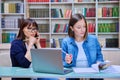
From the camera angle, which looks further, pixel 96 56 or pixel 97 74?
pixel 96 56

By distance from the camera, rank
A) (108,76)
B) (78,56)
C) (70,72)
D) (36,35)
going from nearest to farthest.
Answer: (108,76), (70,72), (78,56), (36,35)

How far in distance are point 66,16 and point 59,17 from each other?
0.17 meters

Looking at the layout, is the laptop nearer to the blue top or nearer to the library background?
the blue top

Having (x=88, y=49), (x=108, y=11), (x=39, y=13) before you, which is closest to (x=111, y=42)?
(x=108, y=11)

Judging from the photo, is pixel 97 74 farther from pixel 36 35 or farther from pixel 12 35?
pixel 12 35

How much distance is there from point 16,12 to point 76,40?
3525 millimetres

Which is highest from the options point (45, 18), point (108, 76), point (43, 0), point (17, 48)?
point (43, 0)

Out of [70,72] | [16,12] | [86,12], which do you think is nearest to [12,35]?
[16,12]

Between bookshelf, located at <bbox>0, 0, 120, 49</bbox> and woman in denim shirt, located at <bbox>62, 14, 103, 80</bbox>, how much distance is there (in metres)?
3.19

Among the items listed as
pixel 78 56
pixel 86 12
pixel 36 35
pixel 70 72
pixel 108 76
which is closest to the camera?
pixel 108 76

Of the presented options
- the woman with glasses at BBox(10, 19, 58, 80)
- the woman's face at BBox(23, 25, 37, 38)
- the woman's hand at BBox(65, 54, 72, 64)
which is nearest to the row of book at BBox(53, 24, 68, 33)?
the woman with glasses at BBox(10, 19, 58, 80)

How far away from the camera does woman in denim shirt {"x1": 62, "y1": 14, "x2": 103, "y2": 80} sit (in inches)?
94.5

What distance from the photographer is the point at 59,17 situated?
577 centimetres

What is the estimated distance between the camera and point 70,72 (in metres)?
2.10
